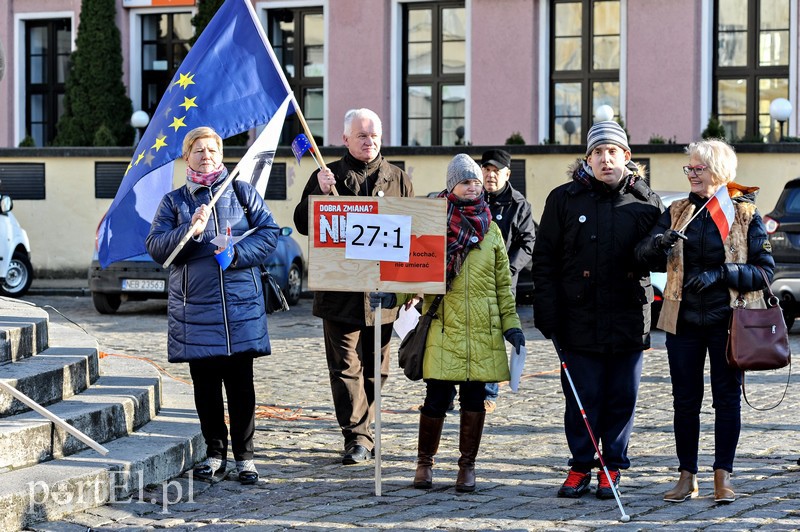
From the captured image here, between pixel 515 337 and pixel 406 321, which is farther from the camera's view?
pixel 406 321

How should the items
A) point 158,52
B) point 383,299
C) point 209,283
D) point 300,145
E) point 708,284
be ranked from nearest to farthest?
point 708,284
point 209,283
point 383,299
point 300,145
point 158,52

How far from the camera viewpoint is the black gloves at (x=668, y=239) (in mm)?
7016

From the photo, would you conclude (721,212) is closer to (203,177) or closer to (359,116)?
(359,116)

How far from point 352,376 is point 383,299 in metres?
1.00

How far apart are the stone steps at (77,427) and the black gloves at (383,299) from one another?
136cm

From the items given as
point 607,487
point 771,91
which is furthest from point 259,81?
point 771,91

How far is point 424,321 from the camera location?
25.1ft

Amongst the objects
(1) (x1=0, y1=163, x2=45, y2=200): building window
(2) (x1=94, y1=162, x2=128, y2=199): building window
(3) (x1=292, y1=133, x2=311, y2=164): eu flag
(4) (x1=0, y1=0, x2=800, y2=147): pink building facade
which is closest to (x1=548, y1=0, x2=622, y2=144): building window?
(4) (x1=0, y1=0, x2=800, y2=147): pink building facade

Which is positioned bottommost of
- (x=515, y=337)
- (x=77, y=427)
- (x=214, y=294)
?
(x=77, y=427)

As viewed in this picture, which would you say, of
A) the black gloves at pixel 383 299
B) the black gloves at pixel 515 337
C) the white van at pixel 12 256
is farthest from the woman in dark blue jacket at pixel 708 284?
the white van at pixel 12 256

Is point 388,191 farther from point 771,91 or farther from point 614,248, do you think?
point 771,91

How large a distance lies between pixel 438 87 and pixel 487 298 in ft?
56.5

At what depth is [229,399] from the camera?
25.7ft

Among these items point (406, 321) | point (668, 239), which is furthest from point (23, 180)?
point (668, 239)
